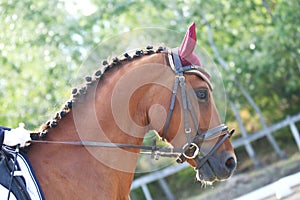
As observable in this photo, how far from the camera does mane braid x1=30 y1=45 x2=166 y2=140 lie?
410 centimetres

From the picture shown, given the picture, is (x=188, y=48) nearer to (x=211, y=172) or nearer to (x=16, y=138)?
(x=211, y=172)

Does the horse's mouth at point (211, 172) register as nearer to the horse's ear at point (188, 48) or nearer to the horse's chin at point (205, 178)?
the horse's chin at point (205, 178)

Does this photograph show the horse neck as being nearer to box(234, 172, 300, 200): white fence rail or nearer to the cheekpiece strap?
the cheekpiece strap

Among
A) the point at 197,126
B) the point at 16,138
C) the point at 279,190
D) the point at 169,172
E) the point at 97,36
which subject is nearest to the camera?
the point at 16,138

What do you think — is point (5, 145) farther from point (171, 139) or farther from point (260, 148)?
point (260, 148)

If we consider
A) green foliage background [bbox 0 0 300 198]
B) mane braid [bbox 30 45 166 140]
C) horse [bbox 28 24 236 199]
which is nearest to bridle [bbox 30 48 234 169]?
horse [bbox 28 24 236 199]

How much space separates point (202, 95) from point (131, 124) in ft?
2.02

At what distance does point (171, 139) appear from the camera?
4164mm

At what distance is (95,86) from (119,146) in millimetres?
531

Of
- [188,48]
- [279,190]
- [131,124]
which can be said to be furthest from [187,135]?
[279,190]

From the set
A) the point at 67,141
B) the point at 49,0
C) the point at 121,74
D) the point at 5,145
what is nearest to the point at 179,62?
the point at 121,74

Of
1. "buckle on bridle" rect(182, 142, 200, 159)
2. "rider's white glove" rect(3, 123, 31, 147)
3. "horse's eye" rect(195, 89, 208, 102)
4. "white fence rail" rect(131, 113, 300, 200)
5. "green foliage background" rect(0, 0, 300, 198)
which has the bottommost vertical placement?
"white fence rail" rect(131, 113, 300, 200)

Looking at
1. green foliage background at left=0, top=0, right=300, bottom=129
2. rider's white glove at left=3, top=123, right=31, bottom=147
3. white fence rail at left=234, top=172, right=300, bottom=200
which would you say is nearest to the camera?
rider's white glove at left=3, top=123, right=31, bottom=147

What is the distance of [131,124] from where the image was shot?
4148 millimetres
